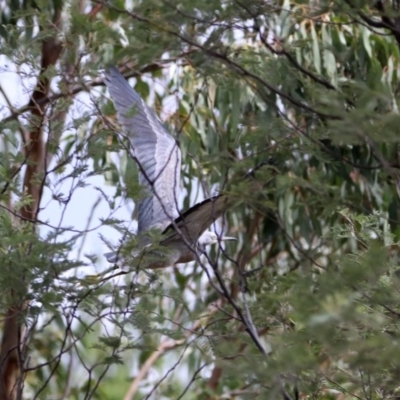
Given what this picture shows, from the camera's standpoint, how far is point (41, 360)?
19.7ft

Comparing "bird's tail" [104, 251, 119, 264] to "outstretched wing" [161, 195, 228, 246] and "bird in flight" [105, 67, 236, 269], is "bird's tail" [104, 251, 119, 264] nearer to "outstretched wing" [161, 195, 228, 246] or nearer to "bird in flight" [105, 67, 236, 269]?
"bird in flight" [105, 67, 236, 269]

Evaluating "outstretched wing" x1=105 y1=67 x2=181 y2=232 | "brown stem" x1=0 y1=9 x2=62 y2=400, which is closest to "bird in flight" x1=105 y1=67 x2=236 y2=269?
"outstretched wing" x1=105 y1=67 x2=181 y2=232

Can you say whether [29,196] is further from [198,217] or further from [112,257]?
[198,217]

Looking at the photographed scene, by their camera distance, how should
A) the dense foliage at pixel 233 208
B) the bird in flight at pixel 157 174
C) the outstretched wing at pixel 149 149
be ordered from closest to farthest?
the dense foliage at pixel 233 208, the bird in flight at pixel 157 174, the outstretched wing at pixel 149 149

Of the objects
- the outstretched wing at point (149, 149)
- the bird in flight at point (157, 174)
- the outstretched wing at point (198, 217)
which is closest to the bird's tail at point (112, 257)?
the bird in flight at point (157, 174)

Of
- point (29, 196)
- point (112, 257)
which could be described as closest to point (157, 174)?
point (112, 257)

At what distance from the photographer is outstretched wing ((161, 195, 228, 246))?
3304 mm

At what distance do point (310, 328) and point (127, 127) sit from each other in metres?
2.41

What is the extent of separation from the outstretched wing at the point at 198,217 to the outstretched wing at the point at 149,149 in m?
0.44

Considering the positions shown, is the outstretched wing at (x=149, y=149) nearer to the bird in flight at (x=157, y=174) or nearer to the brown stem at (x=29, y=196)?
the bird in flight at (x=157, y=174)

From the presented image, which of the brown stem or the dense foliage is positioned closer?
the dense foliage

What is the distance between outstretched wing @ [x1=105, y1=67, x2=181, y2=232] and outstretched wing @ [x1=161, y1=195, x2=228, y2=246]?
0.44m

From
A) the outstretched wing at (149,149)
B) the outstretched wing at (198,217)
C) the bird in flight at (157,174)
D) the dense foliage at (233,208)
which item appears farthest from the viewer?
the outstretched wing at (149,149)

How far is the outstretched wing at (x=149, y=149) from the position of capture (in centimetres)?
424
